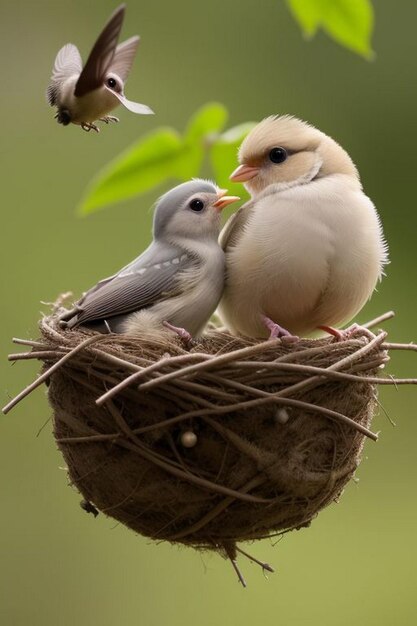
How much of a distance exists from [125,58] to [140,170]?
264 mm

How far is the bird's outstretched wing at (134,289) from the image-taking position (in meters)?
1.94

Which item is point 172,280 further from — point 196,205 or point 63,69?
point 63,69

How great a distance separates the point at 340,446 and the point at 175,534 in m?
0.30

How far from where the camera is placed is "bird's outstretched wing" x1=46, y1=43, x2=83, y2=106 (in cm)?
143

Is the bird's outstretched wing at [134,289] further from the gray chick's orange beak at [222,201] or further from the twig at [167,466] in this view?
the twig at [167,466]

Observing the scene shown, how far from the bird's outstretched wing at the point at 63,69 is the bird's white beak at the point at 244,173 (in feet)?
1.81

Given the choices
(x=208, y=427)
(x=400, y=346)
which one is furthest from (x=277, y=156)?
(x=208, y=427)

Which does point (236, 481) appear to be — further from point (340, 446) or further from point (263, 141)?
point (263, 141)

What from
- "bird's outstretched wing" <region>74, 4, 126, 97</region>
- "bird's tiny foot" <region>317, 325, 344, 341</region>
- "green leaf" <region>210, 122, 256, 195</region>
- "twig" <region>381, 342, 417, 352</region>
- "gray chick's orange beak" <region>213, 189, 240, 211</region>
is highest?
"gray chick's orange beak" <region>213, 189, 240, 211</region>

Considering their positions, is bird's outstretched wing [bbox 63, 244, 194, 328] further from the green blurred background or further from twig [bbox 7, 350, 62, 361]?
the green blurred background

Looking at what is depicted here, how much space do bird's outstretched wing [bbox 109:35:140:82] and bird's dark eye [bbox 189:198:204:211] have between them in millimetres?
676

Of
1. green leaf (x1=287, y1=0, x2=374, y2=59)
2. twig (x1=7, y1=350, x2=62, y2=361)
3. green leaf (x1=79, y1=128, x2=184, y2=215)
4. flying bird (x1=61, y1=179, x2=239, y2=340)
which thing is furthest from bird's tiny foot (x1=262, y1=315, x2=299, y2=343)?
green leaf (x1=287, y1=0, x2=374, y2=59)

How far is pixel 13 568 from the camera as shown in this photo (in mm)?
3967

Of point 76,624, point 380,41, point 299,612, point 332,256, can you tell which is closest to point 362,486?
point 299,612
